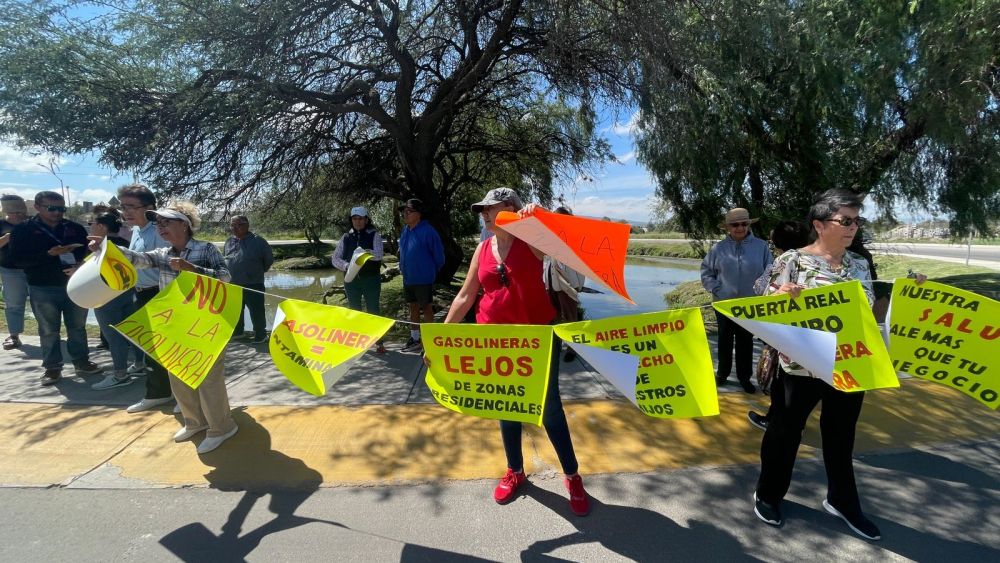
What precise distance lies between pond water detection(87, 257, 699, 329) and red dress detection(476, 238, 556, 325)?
4883 millimetres

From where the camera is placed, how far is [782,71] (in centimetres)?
698

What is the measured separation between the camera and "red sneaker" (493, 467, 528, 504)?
9.21 feet

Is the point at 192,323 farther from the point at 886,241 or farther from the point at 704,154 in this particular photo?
the point at 886,241

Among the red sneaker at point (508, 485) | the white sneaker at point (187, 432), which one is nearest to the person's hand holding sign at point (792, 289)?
the red sneaker at point (508, 485)

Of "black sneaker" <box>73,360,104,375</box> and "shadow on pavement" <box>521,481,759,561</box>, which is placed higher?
"black sneaker" <box>73,360,104,375</box>

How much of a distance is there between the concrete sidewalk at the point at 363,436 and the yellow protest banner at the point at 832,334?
117cm

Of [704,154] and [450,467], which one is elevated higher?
[704,154]

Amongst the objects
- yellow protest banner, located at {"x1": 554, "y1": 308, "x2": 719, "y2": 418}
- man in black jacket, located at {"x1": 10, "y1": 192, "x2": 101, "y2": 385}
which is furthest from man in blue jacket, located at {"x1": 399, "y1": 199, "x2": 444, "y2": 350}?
yellow protest banner, located at {"x1": 554, "y1": 308, "x2": 719, "y2": 418}

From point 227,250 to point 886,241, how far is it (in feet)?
38.6

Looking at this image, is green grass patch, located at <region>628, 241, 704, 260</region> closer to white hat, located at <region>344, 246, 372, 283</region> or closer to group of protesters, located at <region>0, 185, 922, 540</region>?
group of protesters, located at <region>0, 185, 922, 540</region>

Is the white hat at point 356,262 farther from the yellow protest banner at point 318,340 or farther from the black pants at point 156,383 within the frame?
the yellow protest banner at point 318,340

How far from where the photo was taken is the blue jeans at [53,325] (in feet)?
15.5

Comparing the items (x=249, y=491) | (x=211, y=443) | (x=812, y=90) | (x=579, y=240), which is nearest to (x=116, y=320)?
(x=211, y=443)

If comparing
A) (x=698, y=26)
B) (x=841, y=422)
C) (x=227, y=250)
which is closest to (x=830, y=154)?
(x=698, y=26)
